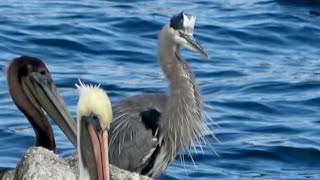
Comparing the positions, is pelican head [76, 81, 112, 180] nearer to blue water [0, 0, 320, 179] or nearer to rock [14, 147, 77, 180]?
rock [14, 147, 77, 180]

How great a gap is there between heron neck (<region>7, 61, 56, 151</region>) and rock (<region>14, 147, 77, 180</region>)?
1340 mm

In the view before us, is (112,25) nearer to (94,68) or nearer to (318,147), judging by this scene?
(94,68)

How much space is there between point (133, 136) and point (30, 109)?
961 millimetres

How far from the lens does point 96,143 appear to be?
6.75m

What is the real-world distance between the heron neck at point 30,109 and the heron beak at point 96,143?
7.02 ft

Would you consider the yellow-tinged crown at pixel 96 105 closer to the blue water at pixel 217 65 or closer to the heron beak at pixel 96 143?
the heron beak at pixel 96 143

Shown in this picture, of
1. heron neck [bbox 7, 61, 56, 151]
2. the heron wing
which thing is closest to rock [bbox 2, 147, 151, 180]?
heron neck [bbox 7, 61, 56, 151]

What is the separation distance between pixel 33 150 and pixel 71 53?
287 inches

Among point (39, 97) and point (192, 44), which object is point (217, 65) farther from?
point (39, 97)

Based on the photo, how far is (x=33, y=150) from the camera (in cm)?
761

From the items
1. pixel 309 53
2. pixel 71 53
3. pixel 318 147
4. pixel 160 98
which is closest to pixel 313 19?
pixel 309 53

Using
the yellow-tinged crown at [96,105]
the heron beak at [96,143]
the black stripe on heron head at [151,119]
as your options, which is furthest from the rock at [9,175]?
the black stripe on heron head at [151,119]

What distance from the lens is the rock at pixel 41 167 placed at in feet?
24.5

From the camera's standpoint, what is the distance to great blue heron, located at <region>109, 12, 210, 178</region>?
31.7 ft
